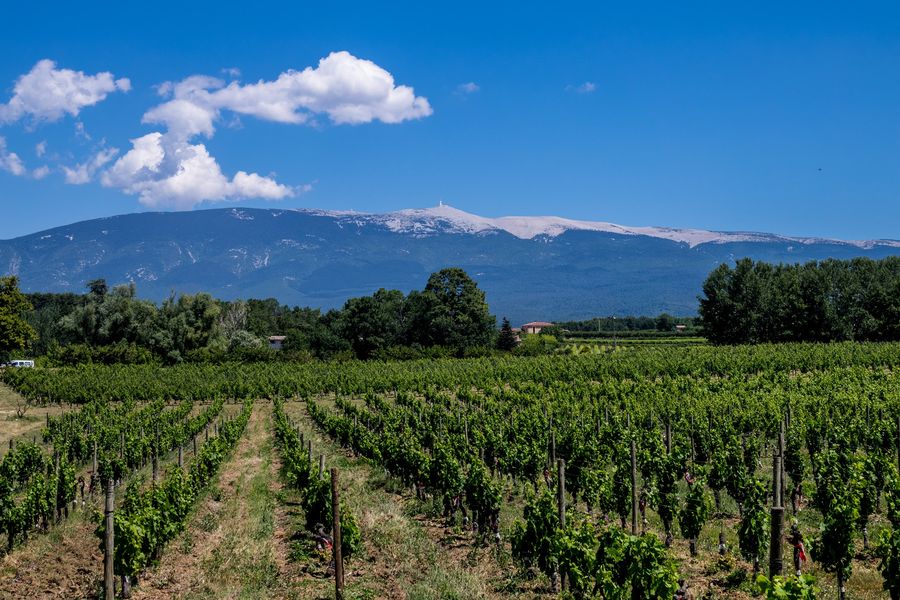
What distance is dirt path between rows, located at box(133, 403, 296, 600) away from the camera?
11.6 meters

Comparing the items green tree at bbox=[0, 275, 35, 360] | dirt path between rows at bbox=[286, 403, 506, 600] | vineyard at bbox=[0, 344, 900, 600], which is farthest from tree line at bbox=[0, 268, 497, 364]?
dirt path between rows at bbox=[286, 403, 506, 600]

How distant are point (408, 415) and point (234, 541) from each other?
683 inches

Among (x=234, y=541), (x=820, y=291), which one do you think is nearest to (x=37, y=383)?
(x=234, y=541)

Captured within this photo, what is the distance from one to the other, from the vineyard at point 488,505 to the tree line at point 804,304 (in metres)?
45.0

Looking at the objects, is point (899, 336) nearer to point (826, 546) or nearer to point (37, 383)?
point (826, 546)

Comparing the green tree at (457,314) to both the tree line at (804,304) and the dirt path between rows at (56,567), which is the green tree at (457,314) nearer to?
the tree line at (804,304)

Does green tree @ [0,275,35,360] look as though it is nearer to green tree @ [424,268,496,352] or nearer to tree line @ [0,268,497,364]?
tree line @ [0,268,497,364]

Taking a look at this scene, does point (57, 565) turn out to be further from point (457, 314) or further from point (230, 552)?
point (457, 314)

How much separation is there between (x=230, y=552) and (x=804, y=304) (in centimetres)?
7458

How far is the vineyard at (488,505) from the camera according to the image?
11273mm

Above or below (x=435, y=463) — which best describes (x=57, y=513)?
below

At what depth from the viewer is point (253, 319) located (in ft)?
358

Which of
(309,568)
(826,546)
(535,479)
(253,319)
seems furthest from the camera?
(253,319)

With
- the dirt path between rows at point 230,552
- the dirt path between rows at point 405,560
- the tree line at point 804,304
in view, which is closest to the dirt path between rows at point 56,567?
the dirt path between rows at point 230,552
